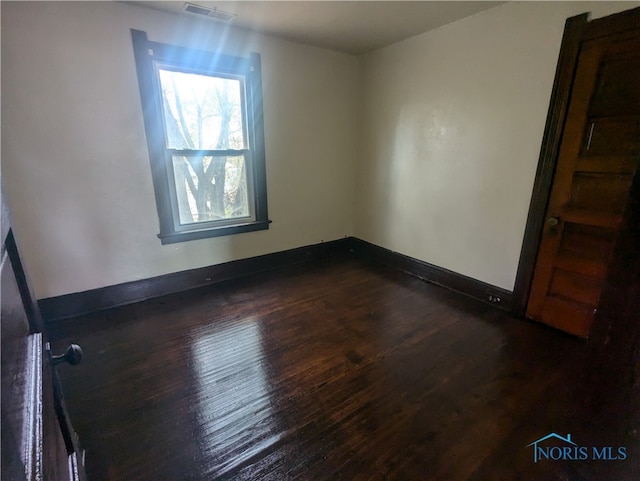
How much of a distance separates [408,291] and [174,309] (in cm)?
223

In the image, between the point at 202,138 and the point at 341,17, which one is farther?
the point at 202,138

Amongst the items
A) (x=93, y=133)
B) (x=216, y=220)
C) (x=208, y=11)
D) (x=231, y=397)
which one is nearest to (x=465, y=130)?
(x=208, y=11)

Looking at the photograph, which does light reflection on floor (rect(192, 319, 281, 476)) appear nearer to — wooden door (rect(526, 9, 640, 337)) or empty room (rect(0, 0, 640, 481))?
empty room (rect(0, 0, 640, 481))

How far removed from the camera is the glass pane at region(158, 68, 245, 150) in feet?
8.77

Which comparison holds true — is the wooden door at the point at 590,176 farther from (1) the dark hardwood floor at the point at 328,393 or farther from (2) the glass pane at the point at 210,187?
(2) the glass pane at the point at 210,187

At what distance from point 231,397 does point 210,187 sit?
2000 mm

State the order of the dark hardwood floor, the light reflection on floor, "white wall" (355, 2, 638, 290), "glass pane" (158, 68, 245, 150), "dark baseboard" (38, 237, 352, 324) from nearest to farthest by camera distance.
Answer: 1. the dark hardwood floor
2. the light reflection on floor
3. "white wall" (355, 2, 638, 290)
4. "dark baseboard" (38, 237, 352, 324)
5. "glass pane" (158, 68, 245, 150)

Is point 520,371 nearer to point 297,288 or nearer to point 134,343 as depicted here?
point 297,288

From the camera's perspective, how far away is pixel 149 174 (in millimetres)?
2682

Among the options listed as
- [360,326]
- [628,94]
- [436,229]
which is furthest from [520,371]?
[628,94]

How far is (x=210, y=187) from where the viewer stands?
9.97 ft

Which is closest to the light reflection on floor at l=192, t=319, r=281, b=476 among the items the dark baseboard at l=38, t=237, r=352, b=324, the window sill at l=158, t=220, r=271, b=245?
the dark baseboard at l=38, t=237, r=352, b=324

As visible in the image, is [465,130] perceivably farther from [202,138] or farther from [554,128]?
[202,138]

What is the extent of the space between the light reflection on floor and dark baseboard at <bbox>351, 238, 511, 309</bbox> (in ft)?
6.23
